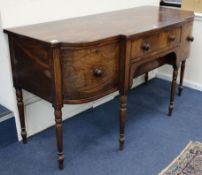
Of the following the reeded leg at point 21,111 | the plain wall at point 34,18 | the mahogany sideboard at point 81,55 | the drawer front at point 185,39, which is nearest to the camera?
the mahogany sideboard at point 81,55

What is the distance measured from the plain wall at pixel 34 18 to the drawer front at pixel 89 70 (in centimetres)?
46

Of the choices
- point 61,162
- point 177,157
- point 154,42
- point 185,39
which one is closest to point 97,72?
point 154,42

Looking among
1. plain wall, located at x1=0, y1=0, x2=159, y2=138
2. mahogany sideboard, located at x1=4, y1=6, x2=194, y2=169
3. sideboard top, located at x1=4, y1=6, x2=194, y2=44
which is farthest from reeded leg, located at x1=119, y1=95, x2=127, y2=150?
plain wall, located at x1=0, y1=0, x2=159, y2=138

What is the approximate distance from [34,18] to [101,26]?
15.7 inches

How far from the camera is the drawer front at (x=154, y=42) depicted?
1592 mm

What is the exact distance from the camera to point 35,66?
1.47 m

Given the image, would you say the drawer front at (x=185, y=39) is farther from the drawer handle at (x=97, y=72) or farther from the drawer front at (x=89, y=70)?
the drawer handle at (x=97, y=72)

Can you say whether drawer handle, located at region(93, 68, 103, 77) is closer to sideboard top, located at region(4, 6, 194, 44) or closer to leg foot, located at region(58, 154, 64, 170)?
sideboard top, located at region(4, 6, 194, 44)

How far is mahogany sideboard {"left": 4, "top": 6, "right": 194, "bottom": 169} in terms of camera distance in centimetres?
137

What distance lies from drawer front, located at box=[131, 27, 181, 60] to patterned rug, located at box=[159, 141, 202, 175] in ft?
2.18

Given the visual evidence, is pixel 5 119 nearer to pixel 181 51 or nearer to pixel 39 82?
pixel 39 82

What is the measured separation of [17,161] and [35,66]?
63 centimetres

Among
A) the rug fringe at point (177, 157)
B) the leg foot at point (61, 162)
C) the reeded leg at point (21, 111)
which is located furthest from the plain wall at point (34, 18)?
the rug fringe at point (177, 157)

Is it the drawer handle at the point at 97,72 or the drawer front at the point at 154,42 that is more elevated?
the drawer front at the point at 154,42
